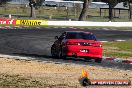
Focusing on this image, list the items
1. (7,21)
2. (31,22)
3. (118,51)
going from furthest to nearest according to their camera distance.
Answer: (31,22) → (7,21) → (118,51)

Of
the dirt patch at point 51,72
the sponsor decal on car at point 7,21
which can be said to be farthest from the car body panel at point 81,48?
the sponsor decal on car at point 7,21

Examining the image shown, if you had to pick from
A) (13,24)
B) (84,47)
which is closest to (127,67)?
(84,47)

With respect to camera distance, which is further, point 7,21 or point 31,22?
point 31,22

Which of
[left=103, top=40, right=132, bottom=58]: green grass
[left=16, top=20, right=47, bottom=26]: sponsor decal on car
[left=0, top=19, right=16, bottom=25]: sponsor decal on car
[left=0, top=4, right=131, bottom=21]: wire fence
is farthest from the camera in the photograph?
[left=0, top=4, right=131, bottom=21]: wire fence

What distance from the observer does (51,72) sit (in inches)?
671

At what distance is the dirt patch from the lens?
1460 cm

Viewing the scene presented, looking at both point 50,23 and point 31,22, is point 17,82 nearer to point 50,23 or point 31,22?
point 31,22

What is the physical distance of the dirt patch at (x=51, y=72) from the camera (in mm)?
14595

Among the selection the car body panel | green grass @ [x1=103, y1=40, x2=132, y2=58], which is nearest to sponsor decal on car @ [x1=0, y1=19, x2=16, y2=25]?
green grass @ [x1=103, y1=40, x2=132, y2=58]

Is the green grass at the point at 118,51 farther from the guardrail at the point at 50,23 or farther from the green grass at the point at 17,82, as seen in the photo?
the guardrail at the point at 50,23

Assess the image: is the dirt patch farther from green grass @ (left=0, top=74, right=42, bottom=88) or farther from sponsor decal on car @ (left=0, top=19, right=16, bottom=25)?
sponsor decal on car @ (left=0, top=19, right=16, bottom=25)

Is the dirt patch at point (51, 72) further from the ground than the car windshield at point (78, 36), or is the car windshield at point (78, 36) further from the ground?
the car windshield at point (78, 36)

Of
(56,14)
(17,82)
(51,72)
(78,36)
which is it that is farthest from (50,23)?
(56,14)

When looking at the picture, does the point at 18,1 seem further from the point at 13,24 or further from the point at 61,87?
the point at 61,87
